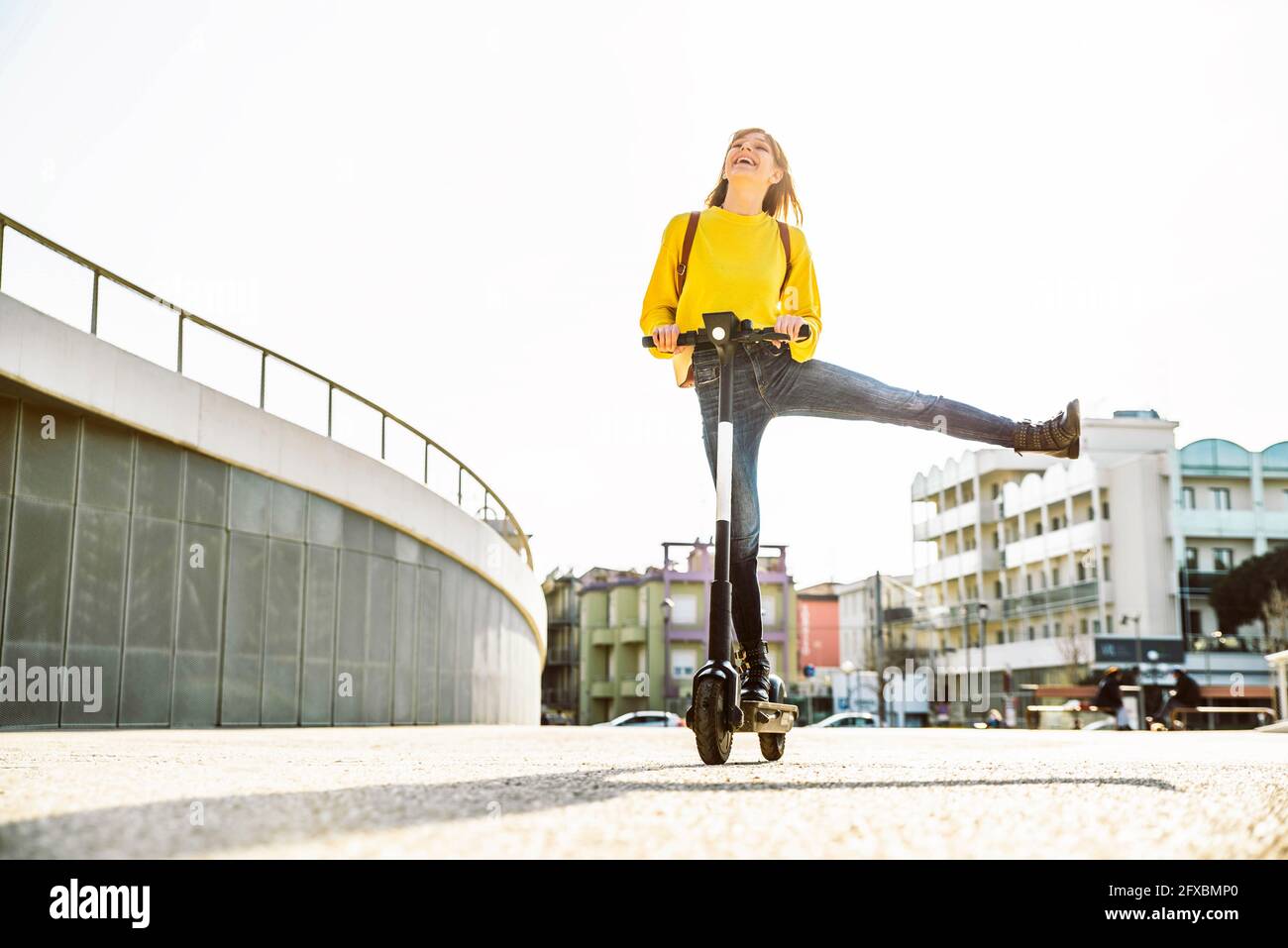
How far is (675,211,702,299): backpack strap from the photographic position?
4.69 m

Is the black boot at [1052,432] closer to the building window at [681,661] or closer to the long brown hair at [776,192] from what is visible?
the long brown hair at [776,192]

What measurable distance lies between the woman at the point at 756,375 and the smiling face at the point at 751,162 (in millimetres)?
160

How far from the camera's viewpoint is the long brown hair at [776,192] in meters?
4.96

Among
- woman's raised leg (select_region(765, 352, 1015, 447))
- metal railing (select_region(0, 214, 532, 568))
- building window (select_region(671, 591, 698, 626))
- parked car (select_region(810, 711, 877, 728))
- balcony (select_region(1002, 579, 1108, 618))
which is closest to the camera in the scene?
woman's raised leg (select_region(765, 352, 1015, 447))

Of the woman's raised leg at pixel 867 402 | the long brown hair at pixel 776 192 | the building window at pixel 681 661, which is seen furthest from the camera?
the building window at pixel 681 661

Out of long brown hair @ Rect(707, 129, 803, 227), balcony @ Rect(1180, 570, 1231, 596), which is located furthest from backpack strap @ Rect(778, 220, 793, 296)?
balcony @ Rect(1180, 570, 1231, 596)

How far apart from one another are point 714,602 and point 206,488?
16906 millimetres

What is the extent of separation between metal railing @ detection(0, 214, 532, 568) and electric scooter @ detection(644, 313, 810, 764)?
1409 cm

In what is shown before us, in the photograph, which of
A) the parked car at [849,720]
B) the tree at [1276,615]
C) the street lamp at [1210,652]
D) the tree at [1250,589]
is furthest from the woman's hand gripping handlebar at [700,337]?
the street lamp at [1210,652]

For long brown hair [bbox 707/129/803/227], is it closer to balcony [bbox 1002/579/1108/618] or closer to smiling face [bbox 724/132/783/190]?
smiling face [bbox 724/132/783/190]

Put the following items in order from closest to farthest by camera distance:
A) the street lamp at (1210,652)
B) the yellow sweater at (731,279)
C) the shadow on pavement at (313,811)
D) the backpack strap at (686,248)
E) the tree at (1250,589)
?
the shadow on pavement at (313,811) → the yellow sweater at (731,279) → the backpack strap at (686,248) → the tree at (1250,589) → the street lamp at (1210,652)

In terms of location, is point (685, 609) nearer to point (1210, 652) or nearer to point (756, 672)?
point (1210, 652)

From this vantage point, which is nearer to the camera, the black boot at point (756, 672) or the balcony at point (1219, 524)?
the black boot at point (756, 672)
